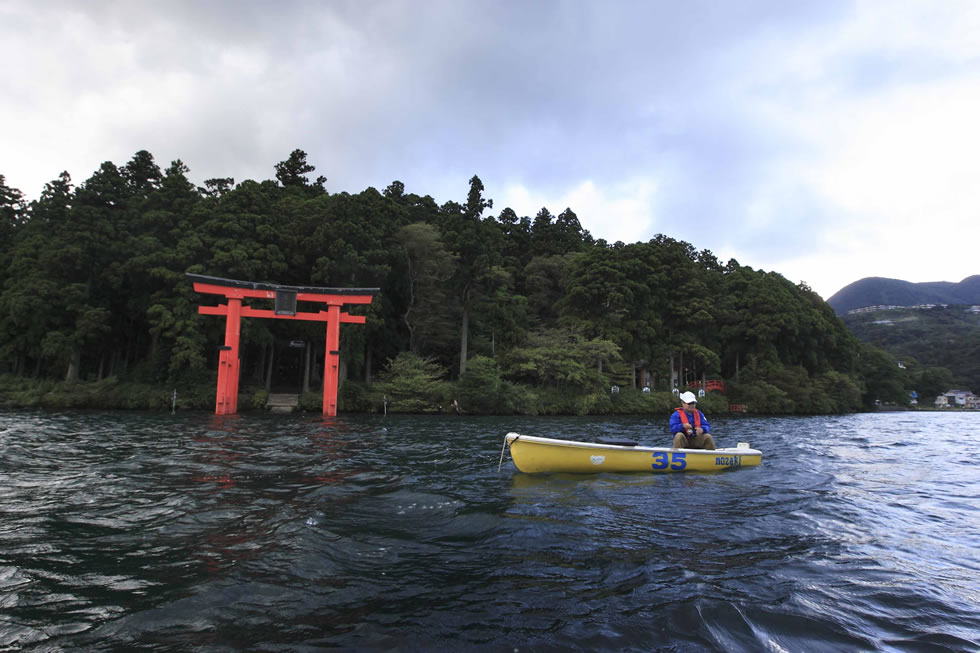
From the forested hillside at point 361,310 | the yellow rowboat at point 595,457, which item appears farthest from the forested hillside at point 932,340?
the yellow rowboat at point 595,457

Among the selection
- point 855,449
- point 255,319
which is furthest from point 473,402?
point 855,449

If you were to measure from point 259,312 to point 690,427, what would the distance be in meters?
19.6

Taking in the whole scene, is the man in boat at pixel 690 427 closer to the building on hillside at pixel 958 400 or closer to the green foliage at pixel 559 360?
the green foliage at pixel 559 360

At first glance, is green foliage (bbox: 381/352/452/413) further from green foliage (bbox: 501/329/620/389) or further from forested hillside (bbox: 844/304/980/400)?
forested hillside (bbox: 844/304/980/400)

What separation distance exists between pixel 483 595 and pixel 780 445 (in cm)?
1369

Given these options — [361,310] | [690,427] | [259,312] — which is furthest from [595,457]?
[361,310]

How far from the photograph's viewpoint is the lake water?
286 centimetres

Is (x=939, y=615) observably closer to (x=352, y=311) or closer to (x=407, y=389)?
(x=407, y=389)

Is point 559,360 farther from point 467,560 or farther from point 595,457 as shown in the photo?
point 467,560

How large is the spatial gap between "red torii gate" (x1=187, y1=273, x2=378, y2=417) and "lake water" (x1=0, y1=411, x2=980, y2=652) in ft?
43.7

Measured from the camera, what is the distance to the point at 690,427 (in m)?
9.20

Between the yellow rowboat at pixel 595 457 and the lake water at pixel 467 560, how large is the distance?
270mm

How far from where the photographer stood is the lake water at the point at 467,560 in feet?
9.39

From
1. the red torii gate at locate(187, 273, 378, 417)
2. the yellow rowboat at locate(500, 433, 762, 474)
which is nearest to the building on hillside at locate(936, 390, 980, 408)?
the red torii gate at locate(187, 273, 378, 417)
